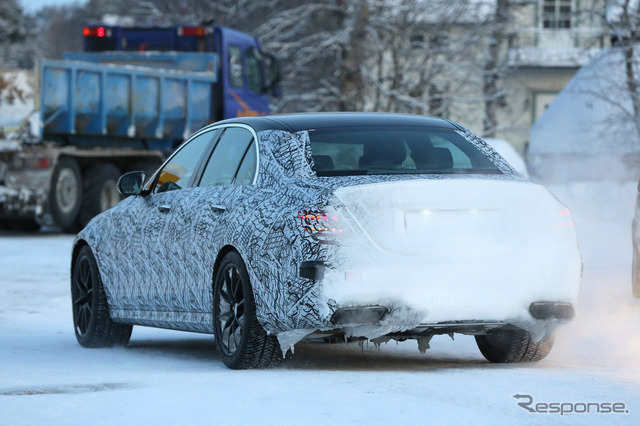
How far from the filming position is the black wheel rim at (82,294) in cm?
959

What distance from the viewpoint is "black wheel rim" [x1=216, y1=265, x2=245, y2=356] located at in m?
7.36

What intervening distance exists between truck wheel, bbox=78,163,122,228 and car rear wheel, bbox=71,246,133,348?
13405mm

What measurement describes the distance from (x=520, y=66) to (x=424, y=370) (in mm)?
43416

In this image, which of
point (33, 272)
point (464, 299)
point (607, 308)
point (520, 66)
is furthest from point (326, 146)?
point (520, 66)

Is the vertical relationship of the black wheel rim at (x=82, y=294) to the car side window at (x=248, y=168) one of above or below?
below

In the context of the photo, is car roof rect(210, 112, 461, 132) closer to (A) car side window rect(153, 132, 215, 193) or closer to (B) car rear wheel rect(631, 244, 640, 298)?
(A) car side window rect(153, 132, 215, 193)

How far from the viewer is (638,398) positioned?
19.9 feet

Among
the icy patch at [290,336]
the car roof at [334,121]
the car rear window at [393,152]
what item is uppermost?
the car roof at [334,121]

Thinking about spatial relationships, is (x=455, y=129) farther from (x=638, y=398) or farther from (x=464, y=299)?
(x=638, y=398)

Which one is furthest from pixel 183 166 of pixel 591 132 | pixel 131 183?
pixel 591 132

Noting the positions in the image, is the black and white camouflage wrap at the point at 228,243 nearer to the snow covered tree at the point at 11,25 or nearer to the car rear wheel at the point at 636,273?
the car rear wheel at the point at 636,273

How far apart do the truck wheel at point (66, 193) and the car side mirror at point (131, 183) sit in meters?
13.3

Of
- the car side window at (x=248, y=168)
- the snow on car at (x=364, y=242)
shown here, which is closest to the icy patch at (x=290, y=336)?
the snow on car at (x=364, y=242)

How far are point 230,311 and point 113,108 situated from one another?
53.9ft
